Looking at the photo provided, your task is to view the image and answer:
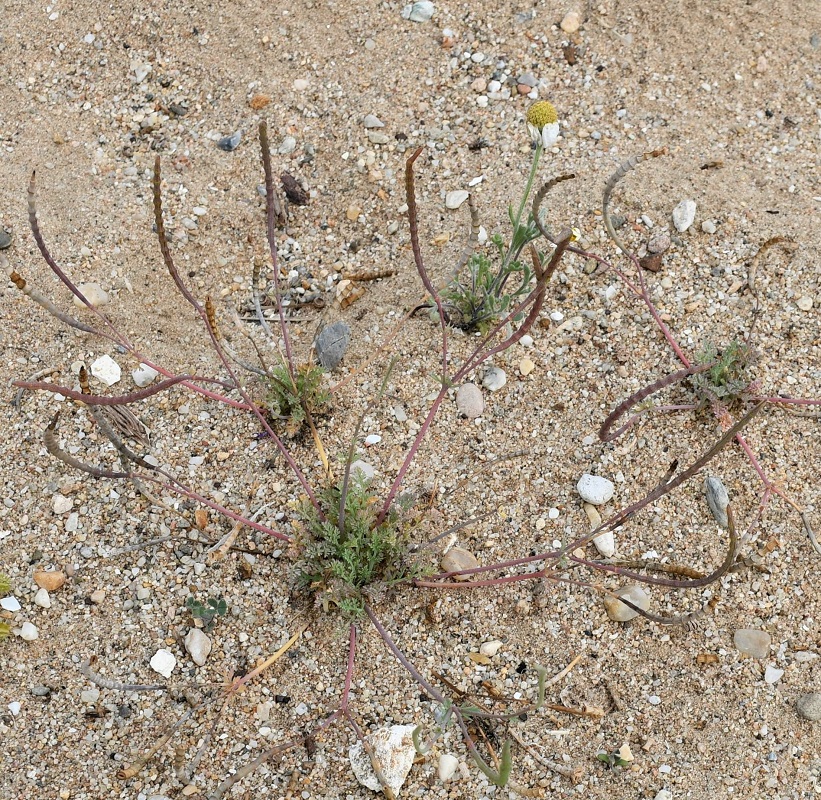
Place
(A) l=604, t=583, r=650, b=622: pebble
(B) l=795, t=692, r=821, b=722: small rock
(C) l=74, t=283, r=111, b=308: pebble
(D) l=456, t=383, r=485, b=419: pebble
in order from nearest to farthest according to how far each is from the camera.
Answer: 1. (B) l=795, t=692, r=821, b=722: small rock
2. (A) l=604, t=583, r=650, b=622: pebble
3. (D) l=456, t=383, r=485, b=419: pebble
4. (C) l=74, t=283, r=111, b=308: pebble

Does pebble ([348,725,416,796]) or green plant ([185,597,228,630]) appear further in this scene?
green plant ([185,597,228,630])

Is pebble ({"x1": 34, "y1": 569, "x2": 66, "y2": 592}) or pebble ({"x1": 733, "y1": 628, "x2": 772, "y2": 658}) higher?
pebble ({"x1": 733, "y1": 628, "x2": 772, "y2": 658})

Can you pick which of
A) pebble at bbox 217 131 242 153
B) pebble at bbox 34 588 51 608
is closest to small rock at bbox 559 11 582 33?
pebble at bbox 217 131 242 153

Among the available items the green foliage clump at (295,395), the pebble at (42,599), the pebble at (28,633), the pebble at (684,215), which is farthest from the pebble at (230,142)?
the pebble at (28,633)

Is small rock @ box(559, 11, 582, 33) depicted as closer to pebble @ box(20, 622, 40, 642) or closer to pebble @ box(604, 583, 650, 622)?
pebble @ box(604, 583, 650, 622)

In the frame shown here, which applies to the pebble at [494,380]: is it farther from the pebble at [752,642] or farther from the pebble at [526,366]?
the pebble at [752,642]

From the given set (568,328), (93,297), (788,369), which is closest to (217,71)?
(93,297)

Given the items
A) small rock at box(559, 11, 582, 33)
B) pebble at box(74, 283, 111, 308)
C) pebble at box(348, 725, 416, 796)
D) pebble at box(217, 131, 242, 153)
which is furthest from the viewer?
small rock at box(559, 11, 582, 33)

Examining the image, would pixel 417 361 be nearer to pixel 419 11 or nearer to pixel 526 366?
pixel 526 366
